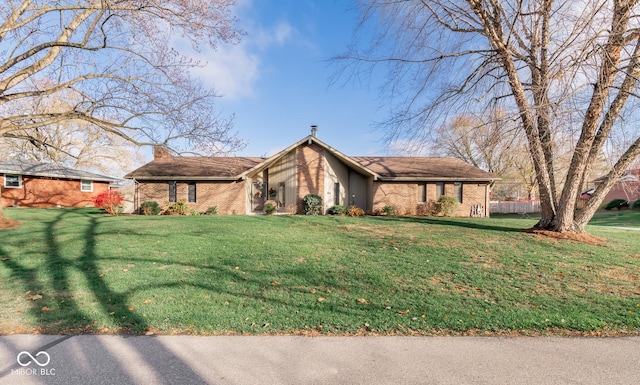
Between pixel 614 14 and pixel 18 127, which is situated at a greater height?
pixel 614 14

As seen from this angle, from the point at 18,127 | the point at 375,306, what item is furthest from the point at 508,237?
the point at 18,127

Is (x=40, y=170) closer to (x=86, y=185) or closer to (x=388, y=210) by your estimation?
(x=86, y=185)

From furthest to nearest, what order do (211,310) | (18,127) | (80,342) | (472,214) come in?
(472,214) → (18,127) → (211,310) → (80,342)

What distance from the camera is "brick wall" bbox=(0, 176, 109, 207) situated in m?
21.1

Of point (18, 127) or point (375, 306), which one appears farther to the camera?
point (18, 127)

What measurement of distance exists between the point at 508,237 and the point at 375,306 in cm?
742

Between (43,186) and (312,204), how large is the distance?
2079cm

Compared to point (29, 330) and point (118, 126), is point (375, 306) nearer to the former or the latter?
point (29, 330)

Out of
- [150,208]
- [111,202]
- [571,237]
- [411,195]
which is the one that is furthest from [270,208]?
[571,237]

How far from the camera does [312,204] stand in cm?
1727

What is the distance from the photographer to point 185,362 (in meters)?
3.01

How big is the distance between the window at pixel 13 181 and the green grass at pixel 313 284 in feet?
54.0

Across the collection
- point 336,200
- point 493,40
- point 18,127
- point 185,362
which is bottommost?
point 185,362

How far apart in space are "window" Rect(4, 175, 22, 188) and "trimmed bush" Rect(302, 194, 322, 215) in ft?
68.9
